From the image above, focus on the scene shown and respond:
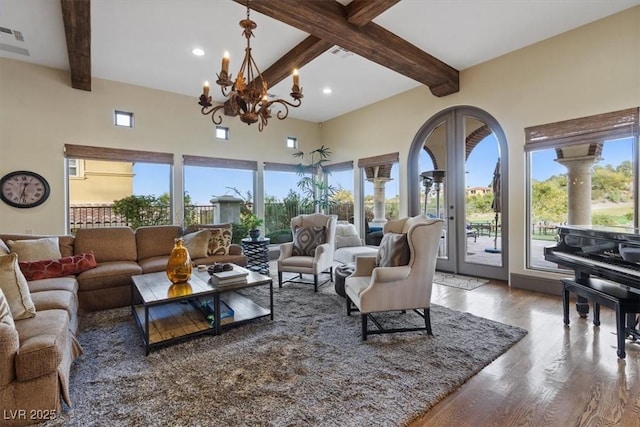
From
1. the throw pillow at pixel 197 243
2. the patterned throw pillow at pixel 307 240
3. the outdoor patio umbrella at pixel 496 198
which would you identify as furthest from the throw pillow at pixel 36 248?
the outdoor patio umbrella at pixel 496 198

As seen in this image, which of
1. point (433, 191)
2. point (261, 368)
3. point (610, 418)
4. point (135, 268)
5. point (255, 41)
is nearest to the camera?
point (610, 418)

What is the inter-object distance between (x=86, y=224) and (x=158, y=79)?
276cm

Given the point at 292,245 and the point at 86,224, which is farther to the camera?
the point at 86,224

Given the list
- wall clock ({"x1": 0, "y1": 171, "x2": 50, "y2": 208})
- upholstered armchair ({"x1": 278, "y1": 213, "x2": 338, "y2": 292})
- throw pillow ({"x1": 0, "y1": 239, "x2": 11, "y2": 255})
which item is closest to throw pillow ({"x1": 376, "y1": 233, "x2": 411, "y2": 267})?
upholstered armchair ({"x1": 278, "y1": 213, "x2": 338, "y2": 292})

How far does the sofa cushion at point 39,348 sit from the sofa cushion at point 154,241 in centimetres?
225

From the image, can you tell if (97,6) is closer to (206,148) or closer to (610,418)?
(206,148)

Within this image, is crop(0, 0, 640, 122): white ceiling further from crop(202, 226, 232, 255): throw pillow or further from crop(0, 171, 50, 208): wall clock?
crop(202, 226, 232, 255): throw pillow

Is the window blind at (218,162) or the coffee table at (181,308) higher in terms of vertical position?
the window blind at (218,162)

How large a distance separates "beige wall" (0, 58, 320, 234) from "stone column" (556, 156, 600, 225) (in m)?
5.65

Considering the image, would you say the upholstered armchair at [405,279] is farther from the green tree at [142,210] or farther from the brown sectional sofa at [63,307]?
the green tree at [142,210]

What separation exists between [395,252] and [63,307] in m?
2.67

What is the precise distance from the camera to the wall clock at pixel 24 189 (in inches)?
165

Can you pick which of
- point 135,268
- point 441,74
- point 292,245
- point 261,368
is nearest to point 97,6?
point 135,268

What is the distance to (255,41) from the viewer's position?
12.4ft
